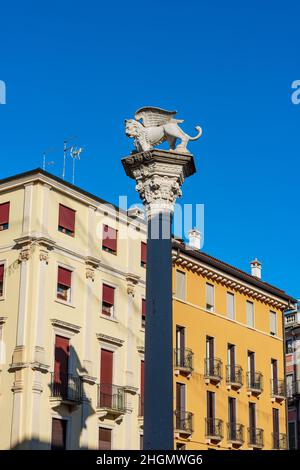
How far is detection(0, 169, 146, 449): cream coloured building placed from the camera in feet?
125

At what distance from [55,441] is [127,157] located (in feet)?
66.4

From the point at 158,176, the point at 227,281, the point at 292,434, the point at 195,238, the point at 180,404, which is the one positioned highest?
the point at 195,238

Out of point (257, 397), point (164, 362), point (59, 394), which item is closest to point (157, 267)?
point (164, 362)

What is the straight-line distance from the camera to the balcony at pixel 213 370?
154 ft

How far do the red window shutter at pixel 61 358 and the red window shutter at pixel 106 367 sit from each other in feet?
7.85

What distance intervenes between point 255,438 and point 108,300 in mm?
12837

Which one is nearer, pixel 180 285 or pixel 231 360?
pixel 180 285

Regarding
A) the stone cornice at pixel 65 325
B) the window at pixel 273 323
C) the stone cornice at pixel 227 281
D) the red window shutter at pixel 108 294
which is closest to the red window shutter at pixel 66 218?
the red window shutter at pixel 108 294

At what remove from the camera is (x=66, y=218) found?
4169 cm

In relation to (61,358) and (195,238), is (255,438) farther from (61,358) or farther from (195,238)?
(61,358)

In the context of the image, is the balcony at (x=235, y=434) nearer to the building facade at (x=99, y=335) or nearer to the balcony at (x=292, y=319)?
the building facade at (x=99, y=335)

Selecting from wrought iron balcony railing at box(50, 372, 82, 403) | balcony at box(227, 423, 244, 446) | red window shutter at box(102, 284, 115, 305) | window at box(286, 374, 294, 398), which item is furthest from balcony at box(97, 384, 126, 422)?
window at box(286, 374, 294, 398)

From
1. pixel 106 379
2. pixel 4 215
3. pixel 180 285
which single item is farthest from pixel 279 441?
pixel 4 215
